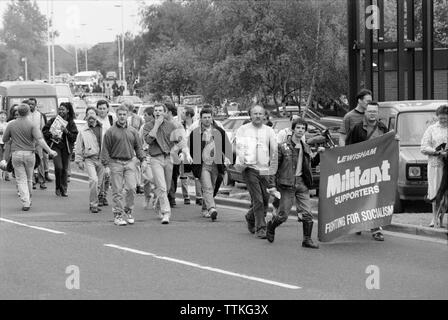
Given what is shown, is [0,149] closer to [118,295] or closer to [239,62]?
[239,62]

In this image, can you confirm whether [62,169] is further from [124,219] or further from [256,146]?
[256,146]

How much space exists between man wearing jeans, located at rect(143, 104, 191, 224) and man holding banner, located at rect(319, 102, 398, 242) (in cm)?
294

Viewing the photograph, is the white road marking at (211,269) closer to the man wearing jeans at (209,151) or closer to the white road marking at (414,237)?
the man wearing jeans at (209,151)

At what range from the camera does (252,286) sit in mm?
9352

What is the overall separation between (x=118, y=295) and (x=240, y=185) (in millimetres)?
12118

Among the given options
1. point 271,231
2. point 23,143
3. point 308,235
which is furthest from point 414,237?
point 23,143

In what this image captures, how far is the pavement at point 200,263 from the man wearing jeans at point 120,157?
468mm

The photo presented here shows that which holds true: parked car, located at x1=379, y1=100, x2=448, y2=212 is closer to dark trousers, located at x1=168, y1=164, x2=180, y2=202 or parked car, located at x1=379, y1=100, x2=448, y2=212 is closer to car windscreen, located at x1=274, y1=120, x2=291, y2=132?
dark trousers, located at x1=168, y1=164, x2=180, y2=202

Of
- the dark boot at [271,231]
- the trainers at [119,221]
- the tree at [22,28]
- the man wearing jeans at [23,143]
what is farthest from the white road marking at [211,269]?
the tree at [22,28]

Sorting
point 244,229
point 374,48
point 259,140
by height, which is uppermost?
point 374,48

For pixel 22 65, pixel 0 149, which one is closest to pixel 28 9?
pixel 22 65

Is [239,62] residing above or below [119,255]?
above

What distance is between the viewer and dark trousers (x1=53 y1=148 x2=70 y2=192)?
1917cm

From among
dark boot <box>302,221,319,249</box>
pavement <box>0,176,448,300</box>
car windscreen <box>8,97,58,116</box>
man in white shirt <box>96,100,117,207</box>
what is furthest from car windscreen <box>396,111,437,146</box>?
car windscreen <box>8,97,58,116</box>
